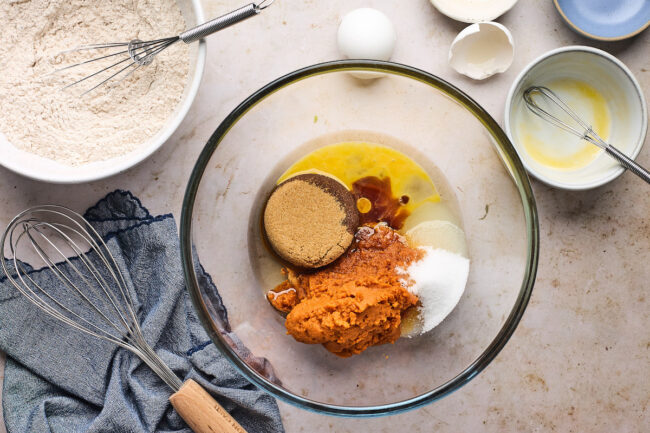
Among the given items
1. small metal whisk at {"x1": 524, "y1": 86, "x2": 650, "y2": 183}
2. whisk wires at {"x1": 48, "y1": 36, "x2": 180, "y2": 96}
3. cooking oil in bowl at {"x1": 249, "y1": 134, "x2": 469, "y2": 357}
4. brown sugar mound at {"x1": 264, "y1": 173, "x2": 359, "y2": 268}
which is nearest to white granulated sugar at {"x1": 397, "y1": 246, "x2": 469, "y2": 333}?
cooking oil in bowl at {"x1": 249, "y1": 134, "x2": 469, "y2": 357}

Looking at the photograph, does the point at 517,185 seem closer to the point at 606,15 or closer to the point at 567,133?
the point at 567,133

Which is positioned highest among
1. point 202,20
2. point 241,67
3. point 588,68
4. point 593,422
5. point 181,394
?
point 202,20

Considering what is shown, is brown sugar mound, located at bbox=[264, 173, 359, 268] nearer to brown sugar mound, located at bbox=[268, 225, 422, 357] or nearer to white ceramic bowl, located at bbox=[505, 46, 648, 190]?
brown sugar mound, located at bbox=[268, 225, 422, 357]

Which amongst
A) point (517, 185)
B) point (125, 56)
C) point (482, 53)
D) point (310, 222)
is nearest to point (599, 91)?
point (482, 53)

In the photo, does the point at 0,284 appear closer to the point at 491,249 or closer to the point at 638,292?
the point at 491,249

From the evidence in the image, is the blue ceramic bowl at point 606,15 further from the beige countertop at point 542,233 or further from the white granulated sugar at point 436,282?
the white granulated sugar at point 436,282

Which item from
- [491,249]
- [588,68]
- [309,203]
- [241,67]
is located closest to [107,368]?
[309,203]
